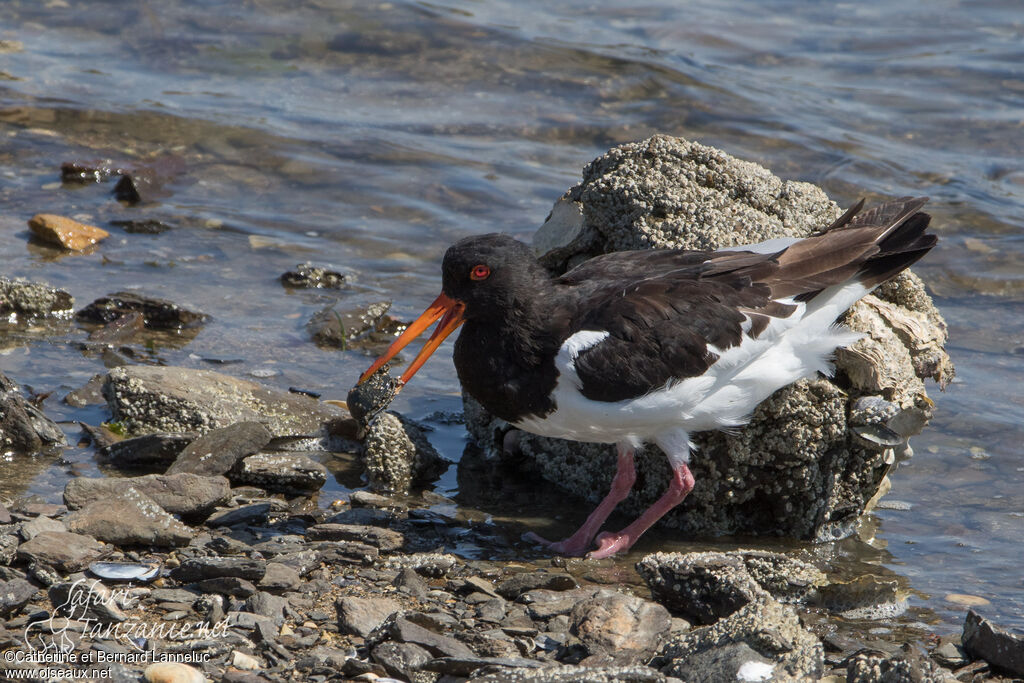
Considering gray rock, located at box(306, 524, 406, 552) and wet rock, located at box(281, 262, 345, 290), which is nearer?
gray rock, located at box(306, 524, 406, 552)

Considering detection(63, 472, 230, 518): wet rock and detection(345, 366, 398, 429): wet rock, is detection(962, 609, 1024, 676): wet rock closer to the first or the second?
detection(345, 366, 398, 429): wet rock

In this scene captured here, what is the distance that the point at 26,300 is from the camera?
6836 mm

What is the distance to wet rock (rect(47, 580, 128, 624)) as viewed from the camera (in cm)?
375

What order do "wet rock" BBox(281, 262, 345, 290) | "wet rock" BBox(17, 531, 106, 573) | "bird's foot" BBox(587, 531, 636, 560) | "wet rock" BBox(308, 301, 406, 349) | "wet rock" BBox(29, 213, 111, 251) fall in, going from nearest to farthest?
"wet rock" BBox(17, 531, 106, 573) → "bird's foot" BBox(587, 531, 636, 560) → "wet rock" BBox(308, 301, 406, 349) → "wet rock" BBox(281, 262, 345, 290) → "wet rock" BBox(29, 213, 111, 251)

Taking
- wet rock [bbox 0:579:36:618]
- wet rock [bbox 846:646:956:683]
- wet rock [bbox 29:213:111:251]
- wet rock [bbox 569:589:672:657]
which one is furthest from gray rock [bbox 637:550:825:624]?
wet rock [bbox 29:213:111:251]

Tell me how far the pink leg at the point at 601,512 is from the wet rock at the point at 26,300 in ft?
12.0

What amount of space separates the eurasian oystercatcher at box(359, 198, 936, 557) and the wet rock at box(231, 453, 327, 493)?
740mm

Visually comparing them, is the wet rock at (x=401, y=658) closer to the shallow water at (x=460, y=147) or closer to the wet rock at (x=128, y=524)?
the wet rock at (x=128, y=524)

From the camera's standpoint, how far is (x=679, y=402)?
15.3ft

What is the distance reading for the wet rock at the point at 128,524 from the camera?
14.1 ft

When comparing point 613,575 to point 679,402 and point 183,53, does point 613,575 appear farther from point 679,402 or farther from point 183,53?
point 183,53

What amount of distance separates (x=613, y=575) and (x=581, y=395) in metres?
0.82

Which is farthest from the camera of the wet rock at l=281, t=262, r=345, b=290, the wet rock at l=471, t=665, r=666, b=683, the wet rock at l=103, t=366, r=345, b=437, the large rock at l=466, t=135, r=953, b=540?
the wet rock at l=281, t=262, r=345, b=290

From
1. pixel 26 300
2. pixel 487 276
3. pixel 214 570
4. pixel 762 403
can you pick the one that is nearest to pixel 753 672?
pixel 762 403
